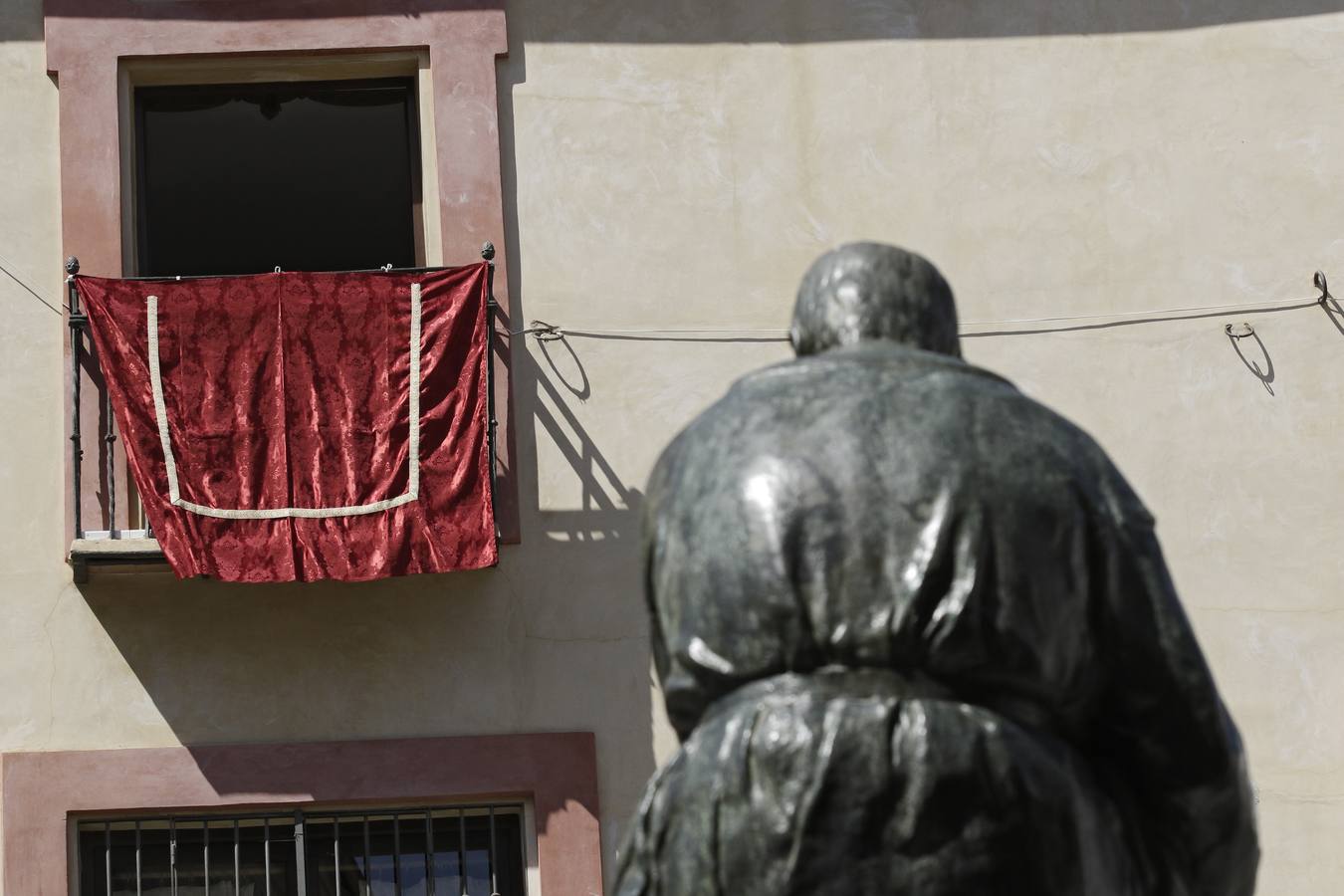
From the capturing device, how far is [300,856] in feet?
38.6

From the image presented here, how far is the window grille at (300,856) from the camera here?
1178cm

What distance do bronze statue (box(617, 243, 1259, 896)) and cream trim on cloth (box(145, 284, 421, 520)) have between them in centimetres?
719

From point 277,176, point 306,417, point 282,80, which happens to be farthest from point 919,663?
point 277,176

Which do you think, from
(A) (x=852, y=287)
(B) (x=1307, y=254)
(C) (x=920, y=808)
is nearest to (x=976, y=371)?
(A) (x=852, y=287)

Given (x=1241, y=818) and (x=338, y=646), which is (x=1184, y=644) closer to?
(x=1241, y=818)

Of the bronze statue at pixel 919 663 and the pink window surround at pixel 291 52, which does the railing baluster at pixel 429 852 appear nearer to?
the pink window surround at pixel 291 52

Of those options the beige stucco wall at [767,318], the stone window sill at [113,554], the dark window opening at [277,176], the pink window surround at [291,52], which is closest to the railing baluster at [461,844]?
the beige stucco wall at [767,318]

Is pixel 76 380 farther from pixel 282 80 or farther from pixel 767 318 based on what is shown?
pixel 767 318

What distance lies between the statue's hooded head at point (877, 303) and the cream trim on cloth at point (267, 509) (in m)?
7.12

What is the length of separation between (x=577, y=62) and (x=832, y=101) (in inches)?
41.1

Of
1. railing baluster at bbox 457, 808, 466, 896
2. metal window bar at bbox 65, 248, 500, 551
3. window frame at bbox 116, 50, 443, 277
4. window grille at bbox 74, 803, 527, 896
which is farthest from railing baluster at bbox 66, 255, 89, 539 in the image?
railing baluster at bbox 457, 808, 466, 896

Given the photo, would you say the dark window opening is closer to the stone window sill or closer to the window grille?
the stone window sill

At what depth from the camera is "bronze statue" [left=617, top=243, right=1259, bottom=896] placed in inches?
168

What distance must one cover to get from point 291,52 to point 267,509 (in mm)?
2032
